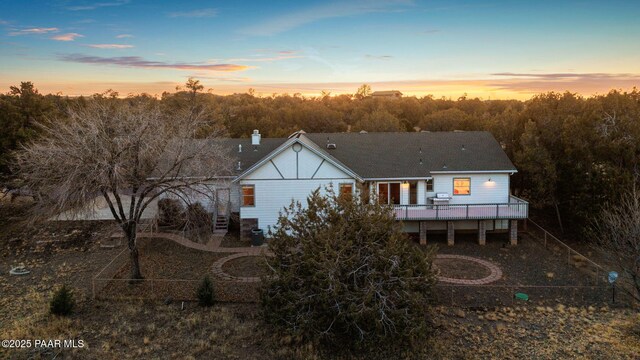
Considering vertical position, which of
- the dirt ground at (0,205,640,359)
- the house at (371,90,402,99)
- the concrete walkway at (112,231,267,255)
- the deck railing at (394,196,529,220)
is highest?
the house at (371,90,402,99)

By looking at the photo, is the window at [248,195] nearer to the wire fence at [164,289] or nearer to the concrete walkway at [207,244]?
the concrete walkway at [207,244]

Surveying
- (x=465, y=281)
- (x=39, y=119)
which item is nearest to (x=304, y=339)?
(x=465, y=281)

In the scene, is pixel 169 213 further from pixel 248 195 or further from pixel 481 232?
pixel 481 232

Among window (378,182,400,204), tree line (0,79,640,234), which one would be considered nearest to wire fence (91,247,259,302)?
tree line (0,79,640,234)

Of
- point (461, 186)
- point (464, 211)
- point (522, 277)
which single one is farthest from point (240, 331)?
point (461, 186)

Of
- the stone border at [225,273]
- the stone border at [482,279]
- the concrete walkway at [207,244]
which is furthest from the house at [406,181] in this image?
the stone border at [225,273]

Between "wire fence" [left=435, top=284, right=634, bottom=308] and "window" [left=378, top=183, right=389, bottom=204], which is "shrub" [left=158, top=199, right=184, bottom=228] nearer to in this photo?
"window" [left=378, top=183, right=389, bottom=204]
